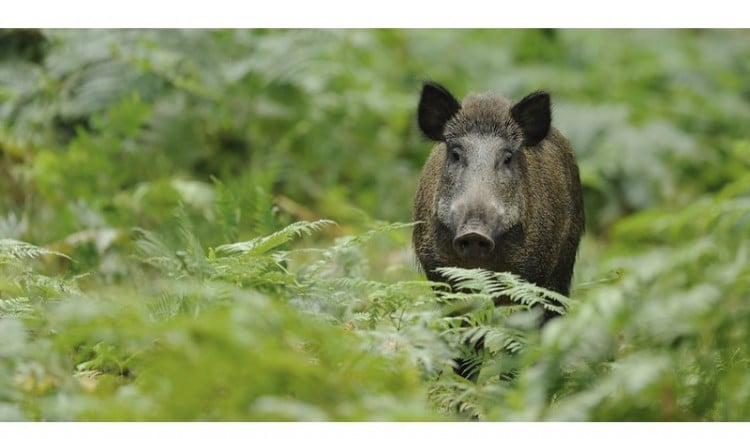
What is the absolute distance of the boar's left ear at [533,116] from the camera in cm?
662

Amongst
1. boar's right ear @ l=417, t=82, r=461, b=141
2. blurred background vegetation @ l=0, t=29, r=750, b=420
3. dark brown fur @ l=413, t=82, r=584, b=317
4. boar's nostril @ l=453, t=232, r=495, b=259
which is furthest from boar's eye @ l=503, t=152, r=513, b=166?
blurred background vegetation @ l=0, t=29, r=750, b=420

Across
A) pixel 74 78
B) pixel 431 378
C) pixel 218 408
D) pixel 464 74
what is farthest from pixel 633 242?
pixel 218 408

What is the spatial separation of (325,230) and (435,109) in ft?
13.4

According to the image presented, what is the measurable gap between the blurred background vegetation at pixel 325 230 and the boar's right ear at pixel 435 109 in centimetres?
73

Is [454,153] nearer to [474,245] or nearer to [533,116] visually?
[533,116]

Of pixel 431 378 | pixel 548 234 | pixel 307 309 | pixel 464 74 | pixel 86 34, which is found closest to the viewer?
pixel 431 378

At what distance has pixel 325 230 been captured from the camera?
1067 cm

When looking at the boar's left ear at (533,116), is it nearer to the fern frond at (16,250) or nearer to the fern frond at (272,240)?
the fern frond at (272,240)

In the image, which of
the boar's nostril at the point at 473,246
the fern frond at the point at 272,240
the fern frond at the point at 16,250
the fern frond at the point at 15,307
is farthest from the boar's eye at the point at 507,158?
the fern frond at the point at 15,307

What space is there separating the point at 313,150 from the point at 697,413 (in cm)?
760

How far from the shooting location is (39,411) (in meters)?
4.35

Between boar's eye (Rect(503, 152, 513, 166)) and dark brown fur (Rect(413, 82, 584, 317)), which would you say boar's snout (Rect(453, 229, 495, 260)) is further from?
boar's eye (Rect(503, 152, 513, 166))

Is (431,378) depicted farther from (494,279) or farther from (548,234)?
(548,234)

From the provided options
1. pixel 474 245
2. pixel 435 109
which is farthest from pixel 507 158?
pixel 474 245
